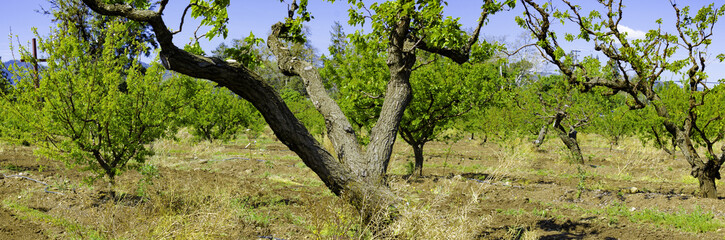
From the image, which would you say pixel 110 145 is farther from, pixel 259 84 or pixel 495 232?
pixel 495 232

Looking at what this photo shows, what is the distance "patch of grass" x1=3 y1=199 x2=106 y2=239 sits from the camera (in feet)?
15.4

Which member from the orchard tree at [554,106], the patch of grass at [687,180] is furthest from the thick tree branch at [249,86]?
the orchard tree at [554,106]

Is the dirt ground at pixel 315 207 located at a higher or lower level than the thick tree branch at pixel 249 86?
lower

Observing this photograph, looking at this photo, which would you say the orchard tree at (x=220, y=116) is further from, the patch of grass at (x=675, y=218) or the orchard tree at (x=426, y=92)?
the patch of grass at (x=675, y=218)

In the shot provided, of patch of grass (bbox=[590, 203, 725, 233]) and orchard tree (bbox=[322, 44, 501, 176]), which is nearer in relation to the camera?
patch of grass (bbox=[590, 203, 725, 233])

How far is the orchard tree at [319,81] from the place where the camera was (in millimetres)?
4074

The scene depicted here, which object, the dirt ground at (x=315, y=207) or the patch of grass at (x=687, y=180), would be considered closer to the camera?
the dirt ground at (x=315, y=207)

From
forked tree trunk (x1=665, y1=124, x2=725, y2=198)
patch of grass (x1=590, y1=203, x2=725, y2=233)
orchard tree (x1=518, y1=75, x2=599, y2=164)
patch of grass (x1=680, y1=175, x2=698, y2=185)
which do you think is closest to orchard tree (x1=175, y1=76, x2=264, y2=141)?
orchard tree (x1=518, y1=75, x2=599, y2=164)

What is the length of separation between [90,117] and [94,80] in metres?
0.55

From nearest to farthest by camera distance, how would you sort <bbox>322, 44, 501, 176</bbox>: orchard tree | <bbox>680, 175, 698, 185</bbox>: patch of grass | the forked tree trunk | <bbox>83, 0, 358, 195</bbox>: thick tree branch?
<bbox>83, 0, 358, 195</bbox>: thick tree branch → the forked tree trunk → <bbox>322, 44, 501, 176</bbox>: orchard tree → <bbox>680, 175, 698, 185</bbox>: patch of grass

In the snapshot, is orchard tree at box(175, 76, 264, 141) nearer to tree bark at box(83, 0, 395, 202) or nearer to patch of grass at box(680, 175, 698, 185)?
tree bark at box(83, 0, 395, 202)

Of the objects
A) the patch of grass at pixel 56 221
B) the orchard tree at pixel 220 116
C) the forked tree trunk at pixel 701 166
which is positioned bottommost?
the patch of grass at pixel 56 221

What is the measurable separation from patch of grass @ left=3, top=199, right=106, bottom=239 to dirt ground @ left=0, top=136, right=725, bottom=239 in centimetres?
2

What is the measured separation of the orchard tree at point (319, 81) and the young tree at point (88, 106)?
2685mm
